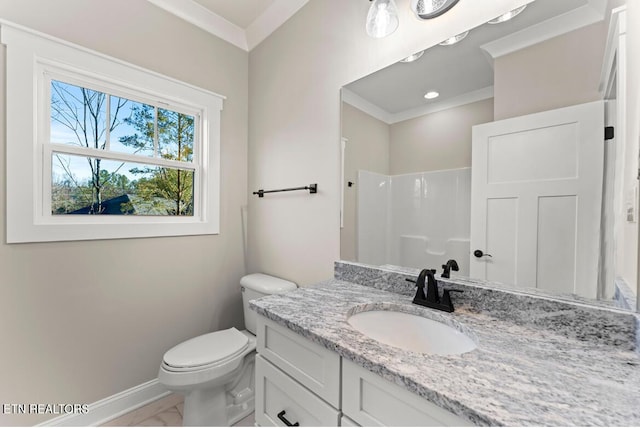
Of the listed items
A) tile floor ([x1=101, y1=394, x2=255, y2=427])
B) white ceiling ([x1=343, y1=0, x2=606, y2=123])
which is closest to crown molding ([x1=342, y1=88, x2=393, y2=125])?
white ceiling ([x1=343, y1=0, x2=606, y2=123])

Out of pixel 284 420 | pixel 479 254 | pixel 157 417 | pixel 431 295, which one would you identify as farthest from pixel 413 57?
pixel 157 417

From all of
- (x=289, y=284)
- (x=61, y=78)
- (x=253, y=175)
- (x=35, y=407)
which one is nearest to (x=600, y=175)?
(x=289, y=284)

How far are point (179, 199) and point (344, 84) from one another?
1.38 metres

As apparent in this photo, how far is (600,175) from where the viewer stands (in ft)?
2.41

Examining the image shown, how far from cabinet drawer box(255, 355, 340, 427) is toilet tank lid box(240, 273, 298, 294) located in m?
0.64

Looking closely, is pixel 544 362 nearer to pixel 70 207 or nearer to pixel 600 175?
pixel 600 175

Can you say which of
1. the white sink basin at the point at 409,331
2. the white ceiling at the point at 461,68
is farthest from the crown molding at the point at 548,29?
the white sink basin at the point at 409,331

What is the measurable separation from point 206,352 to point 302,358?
0.83 m

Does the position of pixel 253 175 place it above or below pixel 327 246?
above

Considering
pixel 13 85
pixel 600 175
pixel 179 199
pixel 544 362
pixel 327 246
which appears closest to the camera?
pixel 544 362

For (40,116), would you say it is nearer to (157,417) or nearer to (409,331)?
(157,417)

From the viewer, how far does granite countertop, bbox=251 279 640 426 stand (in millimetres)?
454

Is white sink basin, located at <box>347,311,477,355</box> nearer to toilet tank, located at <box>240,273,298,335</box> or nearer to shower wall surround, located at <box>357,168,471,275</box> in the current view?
shower wall surround, located at <box>357,168,471,275</box>

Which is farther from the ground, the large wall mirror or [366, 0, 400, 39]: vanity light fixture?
[366, 0, 400, 39]: vanity light fixture
